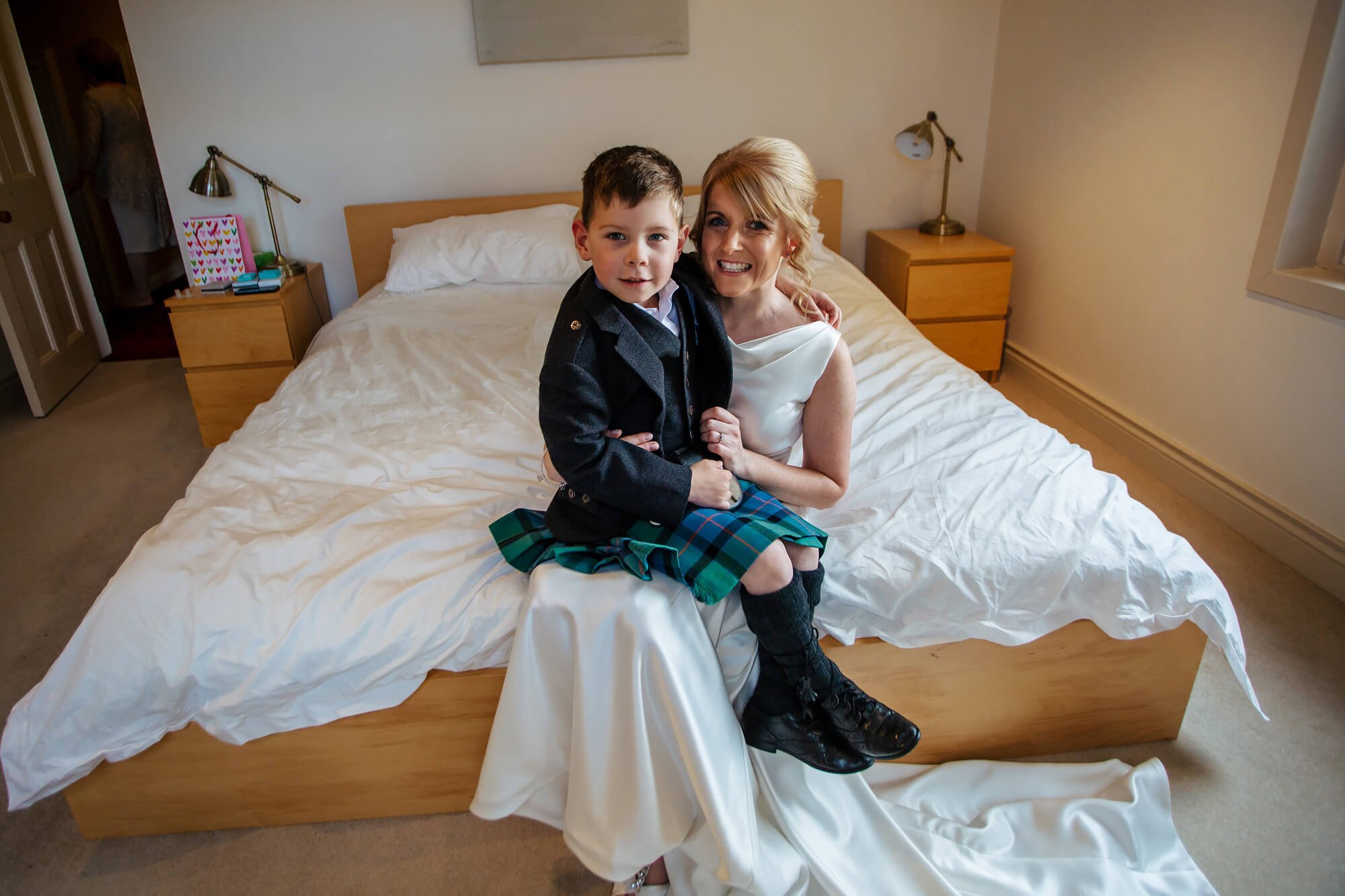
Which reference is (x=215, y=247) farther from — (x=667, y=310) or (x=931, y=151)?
(x=931, y=151)

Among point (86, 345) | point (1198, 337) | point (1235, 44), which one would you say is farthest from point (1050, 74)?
point (86, 345)

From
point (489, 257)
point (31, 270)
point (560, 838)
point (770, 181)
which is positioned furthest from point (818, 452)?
point (31, 270)

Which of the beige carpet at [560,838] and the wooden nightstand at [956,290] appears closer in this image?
the beige carpet at [560,838]

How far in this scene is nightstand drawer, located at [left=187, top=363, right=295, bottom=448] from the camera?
2736mm

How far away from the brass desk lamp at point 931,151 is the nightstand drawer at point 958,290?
297 millimetres

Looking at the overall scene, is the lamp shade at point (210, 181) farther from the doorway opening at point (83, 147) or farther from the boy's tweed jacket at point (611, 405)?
the boy's tweed jacket at point (611, 405)

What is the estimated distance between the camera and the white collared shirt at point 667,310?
3.73ft

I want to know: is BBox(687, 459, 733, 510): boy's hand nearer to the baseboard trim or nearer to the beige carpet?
the beige carpet

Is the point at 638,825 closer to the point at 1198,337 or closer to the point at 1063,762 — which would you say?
the point at 1063,762

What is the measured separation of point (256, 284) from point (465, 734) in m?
2.04

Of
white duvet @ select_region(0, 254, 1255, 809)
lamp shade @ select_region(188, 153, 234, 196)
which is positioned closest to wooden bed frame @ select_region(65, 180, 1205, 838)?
white duvet @ select_region(0, 254, 1255, 809)

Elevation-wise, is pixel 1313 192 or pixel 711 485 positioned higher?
pixel 1313 192

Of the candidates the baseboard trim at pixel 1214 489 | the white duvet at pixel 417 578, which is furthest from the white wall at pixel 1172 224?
the white duvet at pixel 417 578

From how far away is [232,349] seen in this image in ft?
8.91
